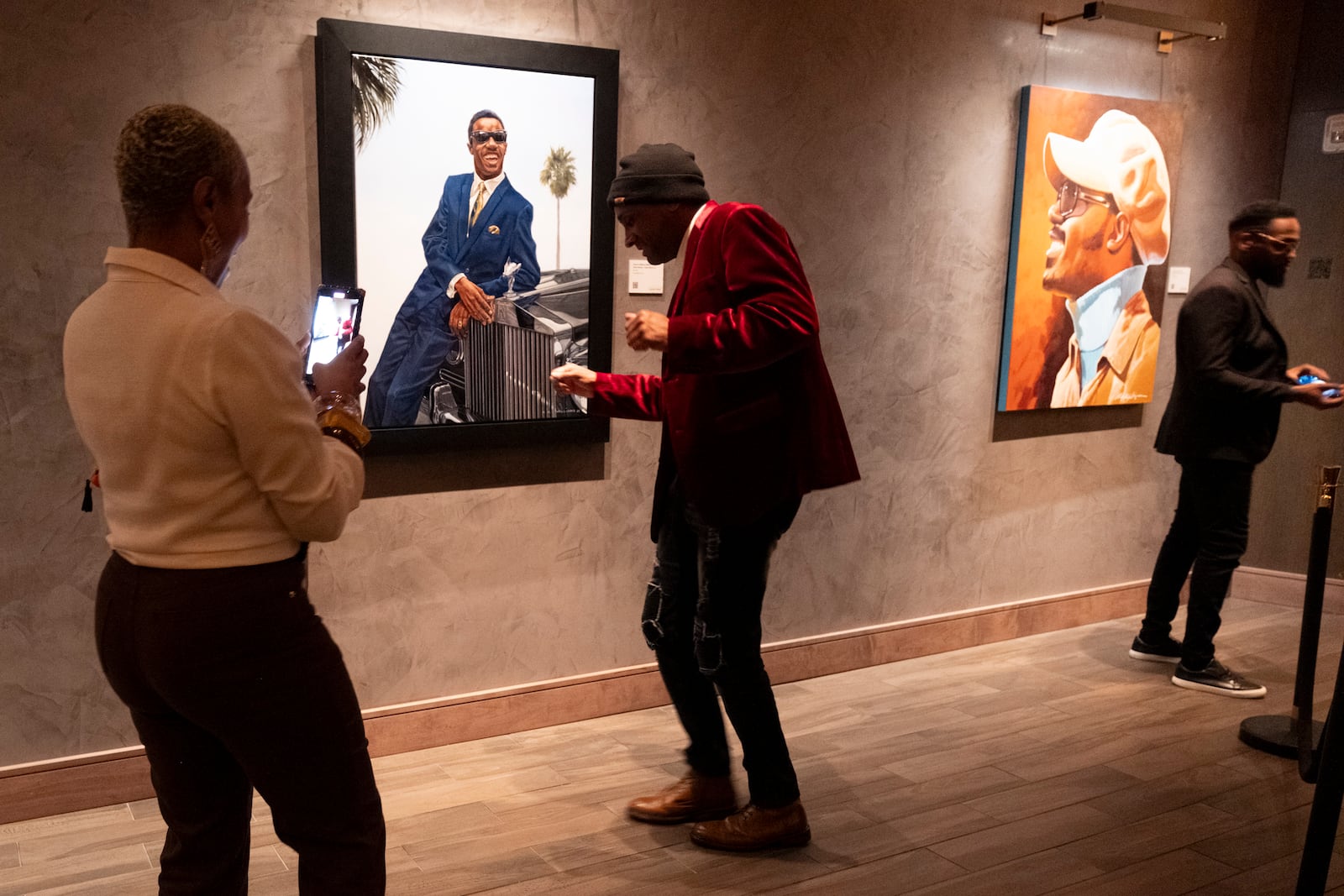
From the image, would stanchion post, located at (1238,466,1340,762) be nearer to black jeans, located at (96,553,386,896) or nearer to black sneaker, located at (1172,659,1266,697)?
black sneaker, located at (1172,659,1266,697)

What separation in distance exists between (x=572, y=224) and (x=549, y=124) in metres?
0.29

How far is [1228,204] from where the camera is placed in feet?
15.9

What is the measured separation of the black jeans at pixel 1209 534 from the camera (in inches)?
149

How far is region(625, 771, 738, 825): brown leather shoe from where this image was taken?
2773 millimetres

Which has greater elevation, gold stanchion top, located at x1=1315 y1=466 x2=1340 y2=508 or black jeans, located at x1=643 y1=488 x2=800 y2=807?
gold stanchion top, located at x1=1315 y1=466 x2=1340 y2=508

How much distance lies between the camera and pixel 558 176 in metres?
3.17

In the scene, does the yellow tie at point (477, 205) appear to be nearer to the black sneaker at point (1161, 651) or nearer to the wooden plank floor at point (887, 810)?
the wooden plank floor at point (887, 810)

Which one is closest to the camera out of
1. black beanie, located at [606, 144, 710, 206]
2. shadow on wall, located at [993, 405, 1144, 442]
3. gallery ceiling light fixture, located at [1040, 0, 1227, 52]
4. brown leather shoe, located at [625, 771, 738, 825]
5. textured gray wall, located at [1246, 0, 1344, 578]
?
black beanie, located at [606, 144, 710, 206]

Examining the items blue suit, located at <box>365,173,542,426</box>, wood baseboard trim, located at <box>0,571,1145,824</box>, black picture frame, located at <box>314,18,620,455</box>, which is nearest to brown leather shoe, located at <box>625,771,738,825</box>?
wood baseboard trim, located at <box>0,571,1145,824</box>

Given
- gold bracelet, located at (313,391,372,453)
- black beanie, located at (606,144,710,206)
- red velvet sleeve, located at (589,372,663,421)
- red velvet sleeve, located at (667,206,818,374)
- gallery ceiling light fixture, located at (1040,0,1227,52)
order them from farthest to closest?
gallery ceiling light fixture, located at (1040,0,1227,52)
red velvet sleeve, located at (589,372,663,421)
black beanie, located at (606,144,710,206)
red velvet sleeve, located at (667,206,818,374)
gold bracelet, located at (313,391,372,453)

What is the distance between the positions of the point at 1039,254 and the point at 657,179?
2364mm

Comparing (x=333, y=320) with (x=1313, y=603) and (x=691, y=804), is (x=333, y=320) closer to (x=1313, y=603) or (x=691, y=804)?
(x=691, y=804)

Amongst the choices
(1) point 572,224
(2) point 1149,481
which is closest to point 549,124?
(1) point 572,224

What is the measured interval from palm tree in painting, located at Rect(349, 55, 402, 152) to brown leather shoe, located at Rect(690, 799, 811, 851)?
1.94 metres
